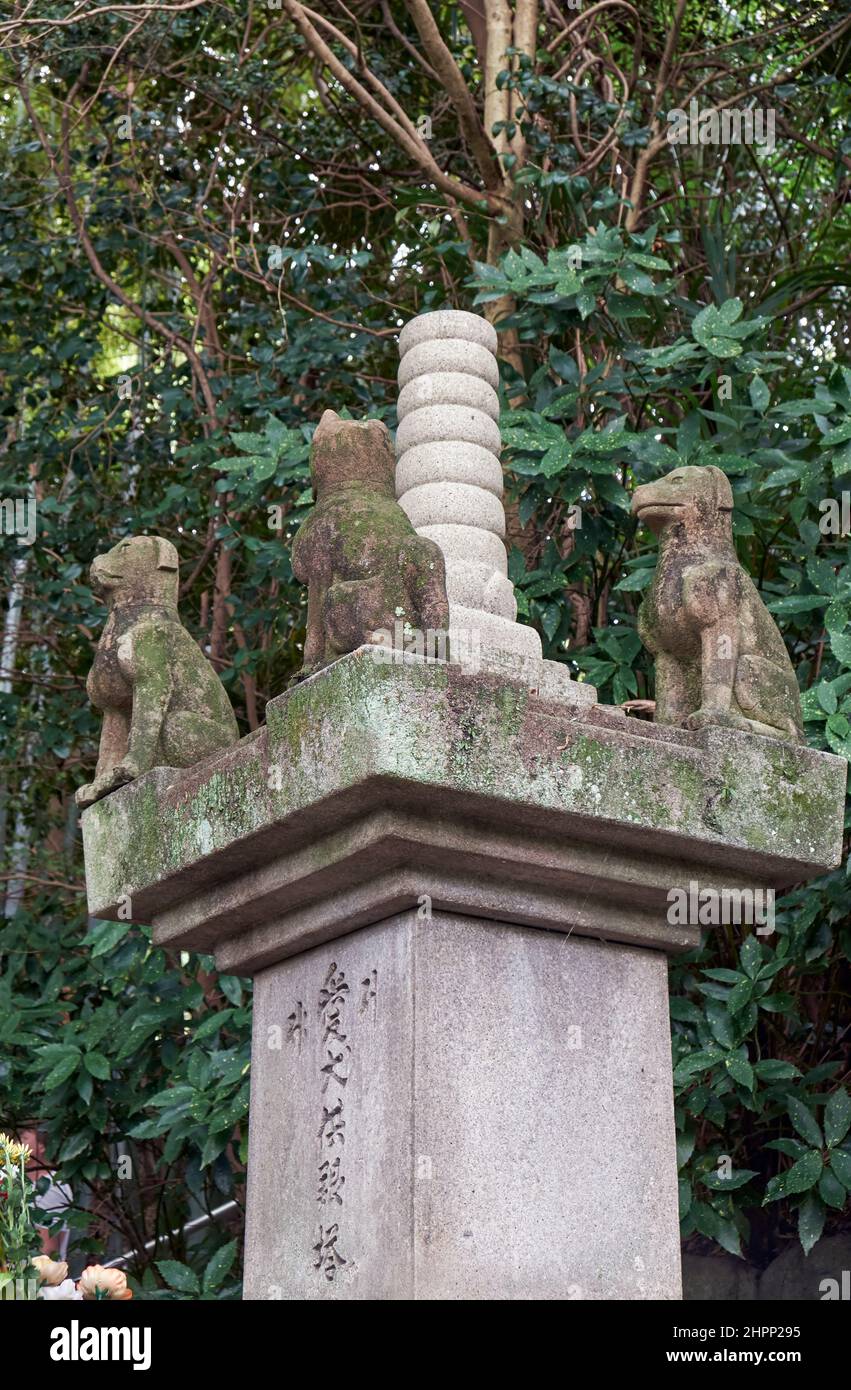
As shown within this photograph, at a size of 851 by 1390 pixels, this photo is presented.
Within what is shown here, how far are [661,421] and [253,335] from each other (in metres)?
2.71

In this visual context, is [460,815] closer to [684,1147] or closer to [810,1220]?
[684,1147]

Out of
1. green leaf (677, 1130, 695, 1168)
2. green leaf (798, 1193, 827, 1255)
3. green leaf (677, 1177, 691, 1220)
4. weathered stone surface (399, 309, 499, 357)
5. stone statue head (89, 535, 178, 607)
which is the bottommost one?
green leaf (798, 1193, 827, 1255)

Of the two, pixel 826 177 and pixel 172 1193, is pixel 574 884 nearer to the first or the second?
pixel 172 1193

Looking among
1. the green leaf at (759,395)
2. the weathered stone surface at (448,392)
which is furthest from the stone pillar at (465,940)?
the green leaf at (759,395)

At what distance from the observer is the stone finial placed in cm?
426

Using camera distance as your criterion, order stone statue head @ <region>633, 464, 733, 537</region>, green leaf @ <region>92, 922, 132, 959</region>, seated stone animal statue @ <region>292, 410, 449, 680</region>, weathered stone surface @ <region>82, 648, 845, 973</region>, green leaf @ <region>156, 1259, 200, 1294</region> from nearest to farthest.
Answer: weathered stone surface @ <region>82, 648, 845, 973</region> → seated stone animal statue @ <region>292, 410, 449, 680</region> → stone statue head @ <region>633, 464, 733, 537</region> → green leaf @ <region>156, 1259, 200, 1294</region> → green leaf @ <region>92, 922, 132, 959</region>

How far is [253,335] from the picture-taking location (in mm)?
9664

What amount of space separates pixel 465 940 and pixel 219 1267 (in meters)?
3.18

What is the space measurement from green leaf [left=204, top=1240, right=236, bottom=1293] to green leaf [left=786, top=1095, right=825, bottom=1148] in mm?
2116

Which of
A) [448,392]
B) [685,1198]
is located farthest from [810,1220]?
[448,392]

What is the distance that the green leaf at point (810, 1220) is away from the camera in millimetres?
5914

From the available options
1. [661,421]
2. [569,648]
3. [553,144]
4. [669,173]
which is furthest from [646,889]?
[669,173]

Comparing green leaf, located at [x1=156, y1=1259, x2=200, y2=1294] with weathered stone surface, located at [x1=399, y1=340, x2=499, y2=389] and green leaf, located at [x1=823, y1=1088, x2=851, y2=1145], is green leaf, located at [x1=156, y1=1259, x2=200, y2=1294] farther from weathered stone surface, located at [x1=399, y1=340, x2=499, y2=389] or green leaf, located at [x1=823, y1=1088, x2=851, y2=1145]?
weathered stone surface, located at [x1=399, y1=340, x2=499, y2=389]

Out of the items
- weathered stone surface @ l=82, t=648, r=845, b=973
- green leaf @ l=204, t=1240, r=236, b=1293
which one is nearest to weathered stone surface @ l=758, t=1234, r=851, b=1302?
green leaf @ l=204, t=1240, r=236, b=1293
